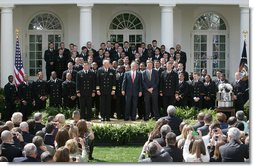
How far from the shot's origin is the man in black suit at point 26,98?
2227 centimetres

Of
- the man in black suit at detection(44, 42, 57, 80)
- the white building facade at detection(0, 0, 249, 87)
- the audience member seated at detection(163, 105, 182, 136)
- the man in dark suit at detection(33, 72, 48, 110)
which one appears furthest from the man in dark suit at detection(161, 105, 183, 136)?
the white building facade at detection(0, 0, 249, 87)

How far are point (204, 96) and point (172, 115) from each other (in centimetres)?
703

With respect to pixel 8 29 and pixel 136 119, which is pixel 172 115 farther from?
pixel 8 29

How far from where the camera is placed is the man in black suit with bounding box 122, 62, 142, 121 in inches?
822

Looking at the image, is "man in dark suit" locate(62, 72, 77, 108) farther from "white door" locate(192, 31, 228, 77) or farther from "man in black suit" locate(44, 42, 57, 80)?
"white door" locate(192, 31, 228, 77)

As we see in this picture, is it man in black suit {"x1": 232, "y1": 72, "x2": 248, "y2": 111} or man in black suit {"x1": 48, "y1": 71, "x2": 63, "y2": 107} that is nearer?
man in black suit {"x1": 48, "y1": 71, "x2": 63, "y2": 107}

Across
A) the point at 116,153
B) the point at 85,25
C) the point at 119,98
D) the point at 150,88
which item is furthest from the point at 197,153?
the point at 85,25

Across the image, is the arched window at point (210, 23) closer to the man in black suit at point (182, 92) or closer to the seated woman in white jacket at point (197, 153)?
the man in black suit at point (182, 92)

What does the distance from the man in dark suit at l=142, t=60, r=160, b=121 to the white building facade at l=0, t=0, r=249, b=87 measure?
9103mm

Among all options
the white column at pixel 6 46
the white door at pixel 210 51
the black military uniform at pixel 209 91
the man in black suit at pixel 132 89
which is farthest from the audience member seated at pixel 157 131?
the white door at pixel 210 51

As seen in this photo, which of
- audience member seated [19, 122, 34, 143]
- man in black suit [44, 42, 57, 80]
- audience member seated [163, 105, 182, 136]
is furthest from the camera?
man in black suit [44, 42, 57, 80]

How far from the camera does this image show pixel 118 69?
21.5m

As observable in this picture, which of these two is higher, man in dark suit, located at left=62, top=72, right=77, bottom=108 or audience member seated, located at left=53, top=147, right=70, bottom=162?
man in dark suit, located at left=62, top=72, right=77, bottom=108

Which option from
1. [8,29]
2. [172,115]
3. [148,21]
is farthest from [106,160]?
[148,21]
